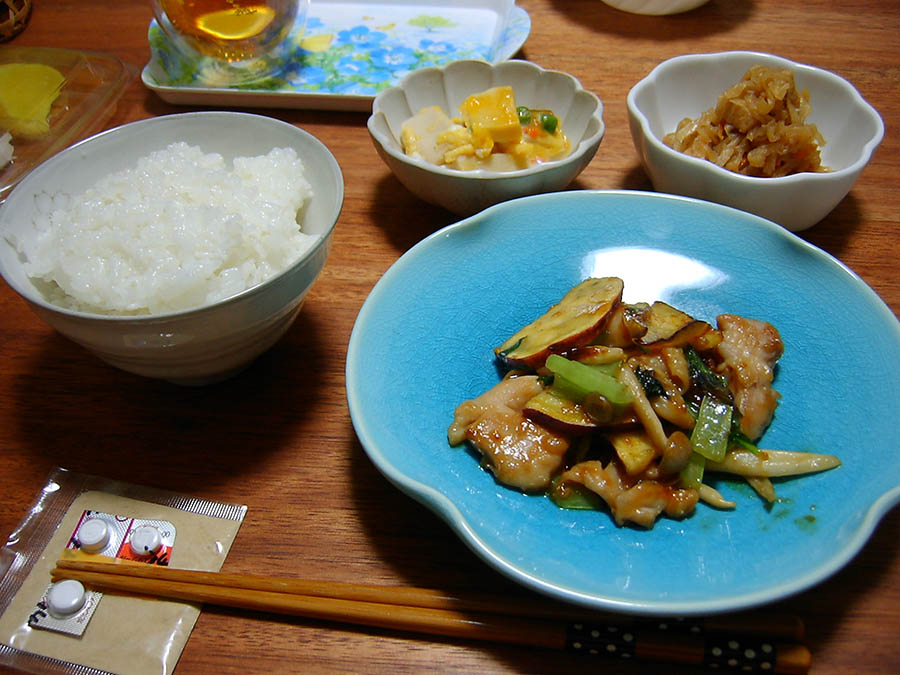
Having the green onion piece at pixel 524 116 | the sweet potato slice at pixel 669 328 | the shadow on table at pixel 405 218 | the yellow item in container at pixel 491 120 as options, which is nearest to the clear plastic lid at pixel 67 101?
the shadow on table at pixel 405 218

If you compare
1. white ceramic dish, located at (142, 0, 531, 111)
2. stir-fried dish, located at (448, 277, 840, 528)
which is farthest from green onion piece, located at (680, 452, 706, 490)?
white ceramic dish, located at (142, 0, 531, 111)

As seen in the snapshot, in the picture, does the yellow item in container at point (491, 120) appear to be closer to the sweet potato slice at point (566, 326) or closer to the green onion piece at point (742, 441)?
the sweet potato slice at point (566, 326)

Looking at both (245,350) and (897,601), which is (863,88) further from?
(245,350)

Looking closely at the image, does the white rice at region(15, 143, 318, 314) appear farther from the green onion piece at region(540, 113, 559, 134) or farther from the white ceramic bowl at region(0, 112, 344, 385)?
the green onion piece at region(540, 113, 559, 134)

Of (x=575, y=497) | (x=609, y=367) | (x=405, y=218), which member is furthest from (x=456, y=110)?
(x=575, y=497)

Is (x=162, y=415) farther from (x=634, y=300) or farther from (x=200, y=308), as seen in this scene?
(x=634, y=300)
